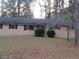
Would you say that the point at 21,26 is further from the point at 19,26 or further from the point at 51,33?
the point at 51,33

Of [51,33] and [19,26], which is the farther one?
[19,26]

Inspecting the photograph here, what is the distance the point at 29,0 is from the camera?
177 ft

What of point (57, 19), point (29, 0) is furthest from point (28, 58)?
point (29, 0)

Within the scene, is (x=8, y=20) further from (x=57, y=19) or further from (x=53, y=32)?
(x=57, y=19)

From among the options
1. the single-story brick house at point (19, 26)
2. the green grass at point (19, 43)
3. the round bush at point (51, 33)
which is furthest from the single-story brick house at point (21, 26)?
the green grass at point (19, 43)

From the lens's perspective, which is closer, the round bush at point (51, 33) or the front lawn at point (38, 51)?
the front lawn at point (38, 51)

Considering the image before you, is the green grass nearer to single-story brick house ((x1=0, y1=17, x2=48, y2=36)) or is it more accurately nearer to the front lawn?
the front lawn

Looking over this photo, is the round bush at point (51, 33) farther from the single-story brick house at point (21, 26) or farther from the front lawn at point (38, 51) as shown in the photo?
the front lawn at point (38, 51)

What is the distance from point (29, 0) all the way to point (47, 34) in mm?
16905

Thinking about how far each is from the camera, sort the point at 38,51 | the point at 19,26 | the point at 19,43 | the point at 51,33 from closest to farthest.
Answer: the point at 38,51 < the point at 19,43 < the point at 51,33 < the point at 19,26

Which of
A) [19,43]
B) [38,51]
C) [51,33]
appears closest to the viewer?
[38,51]

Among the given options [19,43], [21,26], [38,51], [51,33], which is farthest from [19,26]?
[38,51]

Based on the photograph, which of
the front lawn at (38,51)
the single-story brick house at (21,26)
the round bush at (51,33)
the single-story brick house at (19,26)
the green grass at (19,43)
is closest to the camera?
the front lawn at (38,51)

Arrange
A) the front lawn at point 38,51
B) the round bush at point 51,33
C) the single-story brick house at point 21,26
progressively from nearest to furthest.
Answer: the front lawn at point 38,51
the round bush at point 51,33
the single-story brick house at point 21,26
